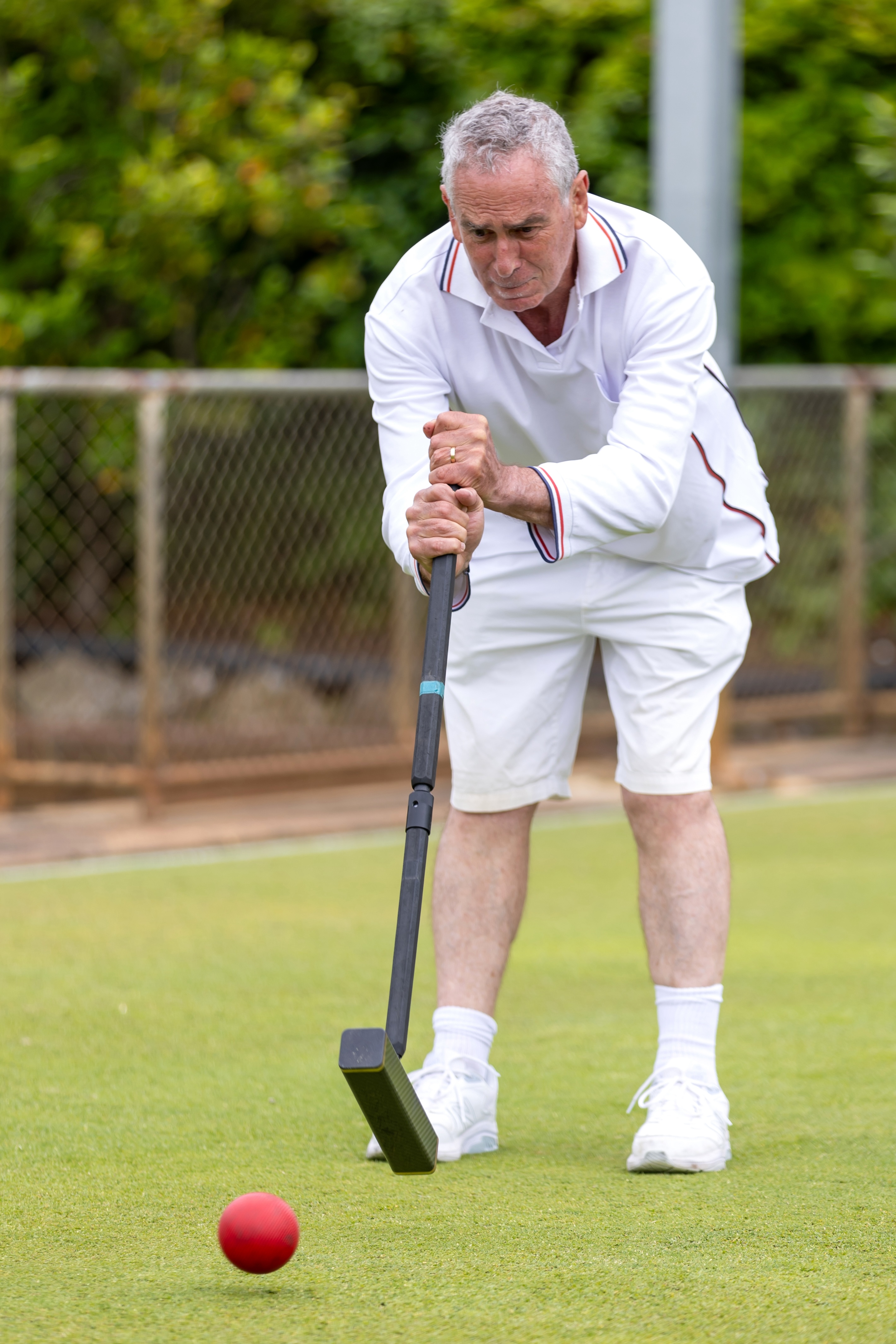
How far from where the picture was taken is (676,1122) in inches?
118

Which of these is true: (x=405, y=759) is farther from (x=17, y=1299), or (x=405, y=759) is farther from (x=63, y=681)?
(x=17, y=1299)

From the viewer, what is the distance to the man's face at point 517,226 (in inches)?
113

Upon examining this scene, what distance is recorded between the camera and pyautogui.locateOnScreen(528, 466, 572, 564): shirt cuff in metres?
2.95

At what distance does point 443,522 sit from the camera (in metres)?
2.89

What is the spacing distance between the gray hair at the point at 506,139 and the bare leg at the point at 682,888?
3.34ft

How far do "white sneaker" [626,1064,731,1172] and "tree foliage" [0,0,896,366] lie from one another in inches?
233

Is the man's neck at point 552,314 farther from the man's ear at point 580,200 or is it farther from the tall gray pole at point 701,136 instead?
the tall gray pole at point 701,136

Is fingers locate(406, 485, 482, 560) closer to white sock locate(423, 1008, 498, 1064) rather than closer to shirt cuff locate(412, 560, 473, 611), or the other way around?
shirt cuff locate(412, 560, 473, 611)

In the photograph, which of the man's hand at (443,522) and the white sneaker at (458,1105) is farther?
the white sneaker at (458,1105)

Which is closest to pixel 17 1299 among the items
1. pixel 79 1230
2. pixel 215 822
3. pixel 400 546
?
pixel 79 1230

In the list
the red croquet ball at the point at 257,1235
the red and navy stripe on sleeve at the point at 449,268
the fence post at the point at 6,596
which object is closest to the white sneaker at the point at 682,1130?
the red croquet ball at the point at 257,1235

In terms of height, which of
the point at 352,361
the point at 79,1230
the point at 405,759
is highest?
the point at 352,361

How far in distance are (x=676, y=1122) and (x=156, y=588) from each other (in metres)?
4.11

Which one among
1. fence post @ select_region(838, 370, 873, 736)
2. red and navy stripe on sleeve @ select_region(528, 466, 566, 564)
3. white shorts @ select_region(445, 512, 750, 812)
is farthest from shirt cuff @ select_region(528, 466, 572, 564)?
fence post @ select_region(838, 370, 873, 736)
